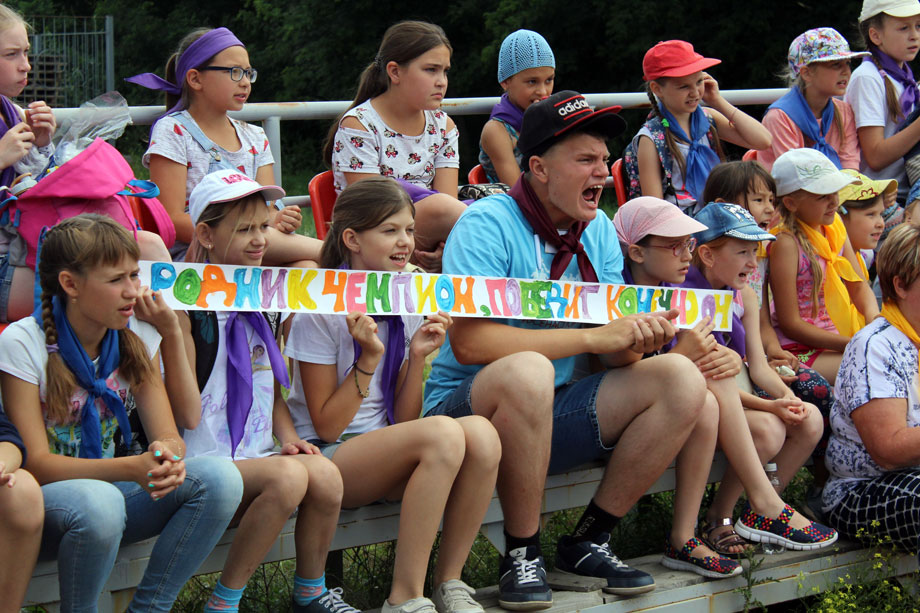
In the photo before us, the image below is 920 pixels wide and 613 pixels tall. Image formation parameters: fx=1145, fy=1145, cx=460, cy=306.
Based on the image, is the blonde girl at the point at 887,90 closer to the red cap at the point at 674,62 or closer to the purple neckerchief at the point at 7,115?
the red cap at the point at 674,62

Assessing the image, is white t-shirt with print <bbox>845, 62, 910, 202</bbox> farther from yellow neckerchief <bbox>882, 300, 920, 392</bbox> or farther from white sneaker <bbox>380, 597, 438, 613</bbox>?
white sneaker <bbox>380, 597, 438, 613</bbox>

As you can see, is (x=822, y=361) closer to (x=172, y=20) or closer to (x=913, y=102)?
(x=913, y=102)

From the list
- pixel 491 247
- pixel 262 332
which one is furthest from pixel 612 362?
pixel 262 332

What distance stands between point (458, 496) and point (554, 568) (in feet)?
2.31

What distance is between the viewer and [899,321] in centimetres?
419

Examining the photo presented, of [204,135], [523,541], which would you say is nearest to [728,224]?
[523,541]

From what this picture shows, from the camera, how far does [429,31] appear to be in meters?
4.87

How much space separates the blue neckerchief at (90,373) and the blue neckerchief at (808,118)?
3.91 meters

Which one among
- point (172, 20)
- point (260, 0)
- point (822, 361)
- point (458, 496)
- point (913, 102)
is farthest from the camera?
point (172, 20)

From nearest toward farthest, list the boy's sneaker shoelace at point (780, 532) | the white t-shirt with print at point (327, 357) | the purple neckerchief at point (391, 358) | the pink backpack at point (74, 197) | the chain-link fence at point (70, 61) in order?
the pink backpack at point (74, 197), the white t-shirt with print at point (327, 357), the purple neckerchief at point (391, 358), the boy's sneaker shoelace at point (780, 532), the chain-link fence at point (70, 61)

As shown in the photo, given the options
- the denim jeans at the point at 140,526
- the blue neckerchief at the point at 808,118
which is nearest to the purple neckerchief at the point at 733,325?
the blue neckerchief at the point at 808,118

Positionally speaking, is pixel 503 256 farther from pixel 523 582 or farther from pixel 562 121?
pixel 523 582

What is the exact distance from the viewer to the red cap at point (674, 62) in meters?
5.24

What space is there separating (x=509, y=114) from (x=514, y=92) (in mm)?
124
